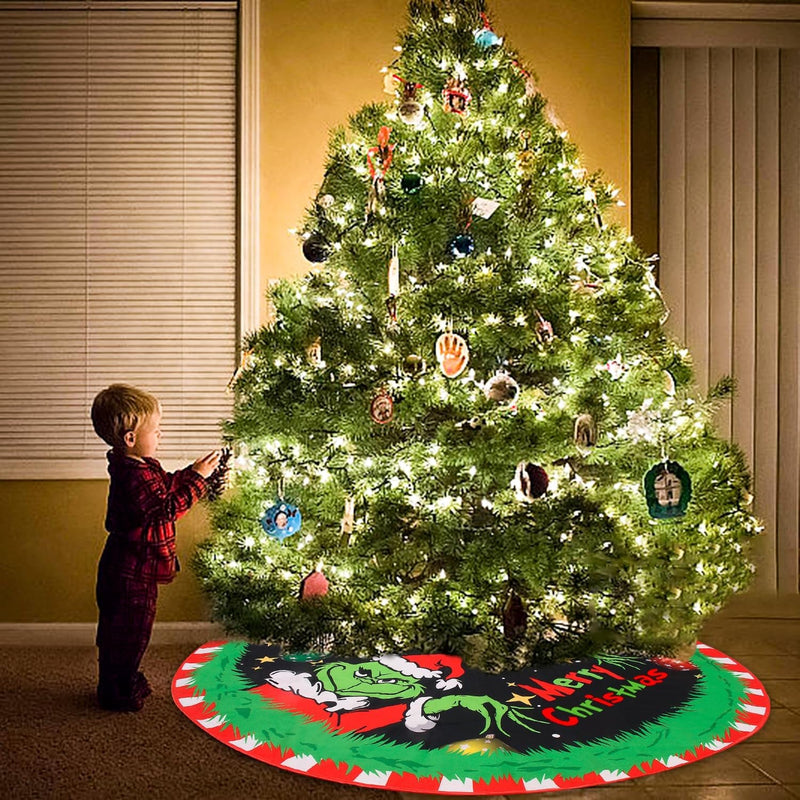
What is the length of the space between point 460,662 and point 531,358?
3.22 feet

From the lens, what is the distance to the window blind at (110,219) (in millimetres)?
3617

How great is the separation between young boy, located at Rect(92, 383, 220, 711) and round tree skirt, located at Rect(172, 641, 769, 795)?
0.68ft

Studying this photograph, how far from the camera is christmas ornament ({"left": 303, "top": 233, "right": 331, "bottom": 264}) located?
9.55 feet

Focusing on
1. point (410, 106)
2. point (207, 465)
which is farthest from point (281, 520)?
point (410, 106)

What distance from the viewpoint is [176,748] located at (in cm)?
248

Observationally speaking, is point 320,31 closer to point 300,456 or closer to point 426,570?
point 300,456

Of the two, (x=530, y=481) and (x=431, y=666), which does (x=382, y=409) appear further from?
(x=431, y=666)

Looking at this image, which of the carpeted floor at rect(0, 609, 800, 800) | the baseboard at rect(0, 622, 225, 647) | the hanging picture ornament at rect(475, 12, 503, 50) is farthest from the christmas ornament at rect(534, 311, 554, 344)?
the baseboard at rect(0, 622, 225, 647)

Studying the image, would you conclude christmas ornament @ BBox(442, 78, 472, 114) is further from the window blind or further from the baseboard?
the baseboard

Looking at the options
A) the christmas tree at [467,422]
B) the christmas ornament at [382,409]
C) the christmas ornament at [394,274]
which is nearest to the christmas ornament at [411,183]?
the christmas tree at [467,422]

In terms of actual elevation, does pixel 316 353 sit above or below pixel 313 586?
above

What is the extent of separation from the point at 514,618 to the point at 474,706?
256mm

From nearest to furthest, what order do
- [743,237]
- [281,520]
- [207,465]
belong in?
[281,520], [207,465], [743,237]

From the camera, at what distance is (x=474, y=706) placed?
2654mm
